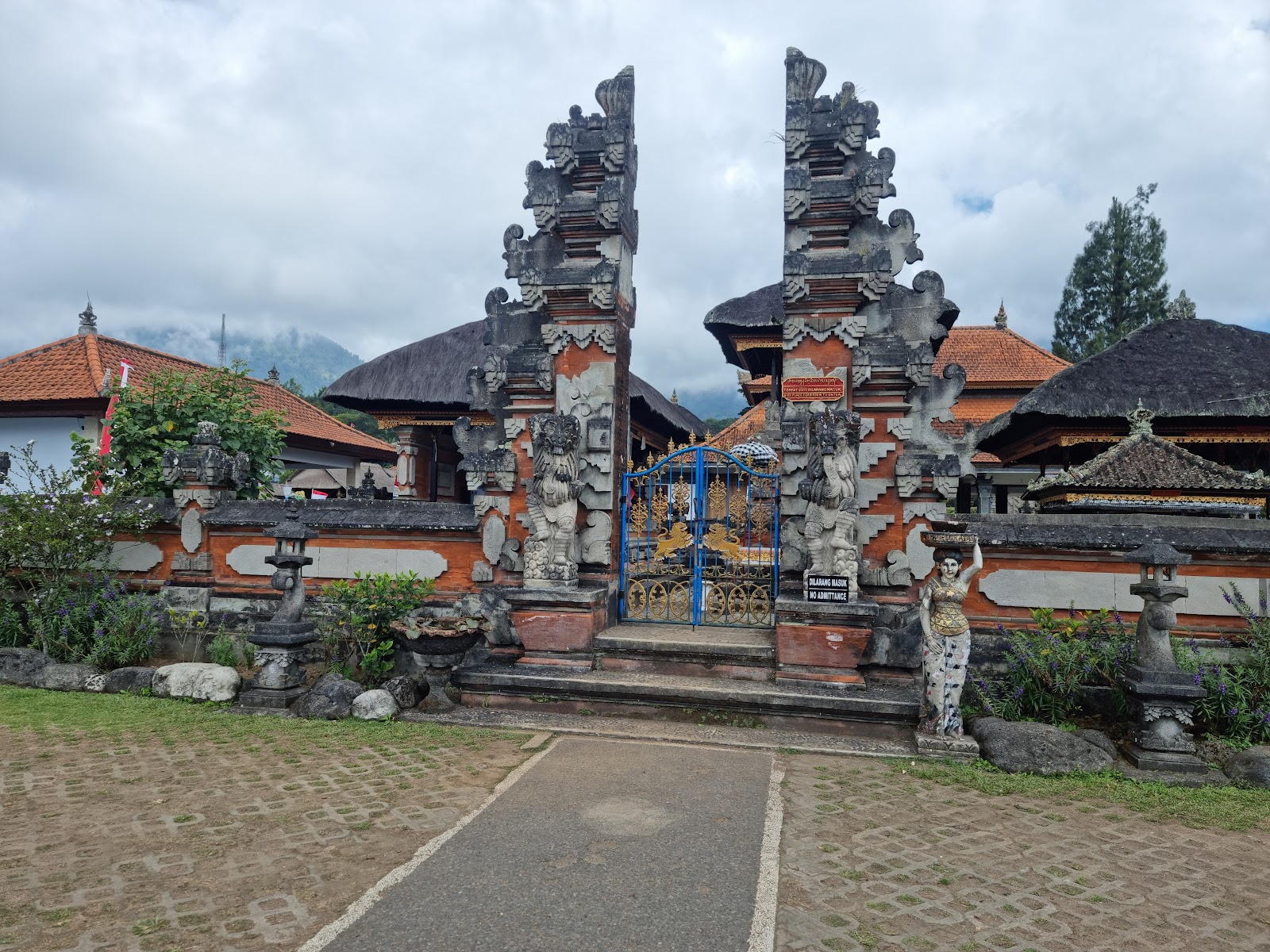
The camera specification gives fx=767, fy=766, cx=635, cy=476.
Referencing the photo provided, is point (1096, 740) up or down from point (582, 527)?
down

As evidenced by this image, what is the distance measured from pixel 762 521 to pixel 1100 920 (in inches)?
219

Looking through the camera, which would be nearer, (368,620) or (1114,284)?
(368,620)

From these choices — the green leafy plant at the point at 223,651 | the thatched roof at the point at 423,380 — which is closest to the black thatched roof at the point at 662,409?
the thatched roof at the point at 423,380

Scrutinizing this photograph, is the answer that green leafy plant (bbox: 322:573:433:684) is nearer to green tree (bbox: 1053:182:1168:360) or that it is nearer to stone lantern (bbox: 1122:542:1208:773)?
stone lantern (bbox: 1122:542:1208:773)

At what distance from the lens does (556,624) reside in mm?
7523

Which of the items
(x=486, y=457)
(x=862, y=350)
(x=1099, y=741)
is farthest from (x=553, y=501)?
(x=1099, y=741)

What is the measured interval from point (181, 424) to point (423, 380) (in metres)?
9.35

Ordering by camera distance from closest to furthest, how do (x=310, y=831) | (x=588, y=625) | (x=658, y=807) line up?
(x=310, y=831) < (x=658, y=807) < (x=588, y=625)

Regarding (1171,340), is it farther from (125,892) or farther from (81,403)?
(81,403)

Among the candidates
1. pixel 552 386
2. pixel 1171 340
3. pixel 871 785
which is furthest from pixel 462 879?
pixel 1171 340

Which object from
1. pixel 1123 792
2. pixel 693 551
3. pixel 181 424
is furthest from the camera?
pixel 181 424

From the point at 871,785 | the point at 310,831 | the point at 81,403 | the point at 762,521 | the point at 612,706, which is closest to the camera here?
the point at 310,831

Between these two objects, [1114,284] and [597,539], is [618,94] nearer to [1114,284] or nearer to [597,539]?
[597,539]

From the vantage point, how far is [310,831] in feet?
14.6
